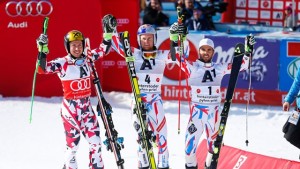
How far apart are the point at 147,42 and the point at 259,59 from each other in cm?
438

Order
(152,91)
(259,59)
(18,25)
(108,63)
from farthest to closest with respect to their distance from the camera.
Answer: (108,63)
(18,25)
(259,59)
(152,91)

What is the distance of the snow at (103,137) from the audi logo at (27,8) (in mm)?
1627

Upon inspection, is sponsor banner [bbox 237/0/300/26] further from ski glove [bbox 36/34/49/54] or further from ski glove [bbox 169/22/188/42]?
Result: ski glove [bbox 36/34/49/54]

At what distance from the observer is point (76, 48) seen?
753 cm

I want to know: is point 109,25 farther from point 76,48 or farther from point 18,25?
point 18,25

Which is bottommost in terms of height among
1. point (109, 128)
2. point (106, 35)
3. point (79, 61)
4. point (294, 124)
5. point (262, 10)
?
point (109, 128)

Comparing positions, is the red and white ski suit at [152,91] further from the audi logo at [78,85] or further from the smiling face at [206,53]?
the audi logo at [78,85]

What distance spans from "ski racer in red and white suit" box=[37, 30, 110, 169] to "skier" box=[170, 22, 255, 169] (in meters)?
1.12

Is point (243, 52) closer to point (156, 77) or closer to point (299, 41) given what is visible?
point (156, 77)

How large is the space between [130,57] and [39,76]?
4930 millimetres

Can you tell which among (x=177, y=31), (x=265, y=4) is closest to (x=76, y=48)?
(x=177, y=31)

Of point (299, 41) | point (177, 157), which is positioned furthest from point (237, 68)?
point (299, 41)

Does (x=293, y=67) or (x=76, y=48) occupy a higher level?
(x=76, y=48)

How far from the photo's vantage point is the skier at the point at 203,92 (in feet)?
25.3
